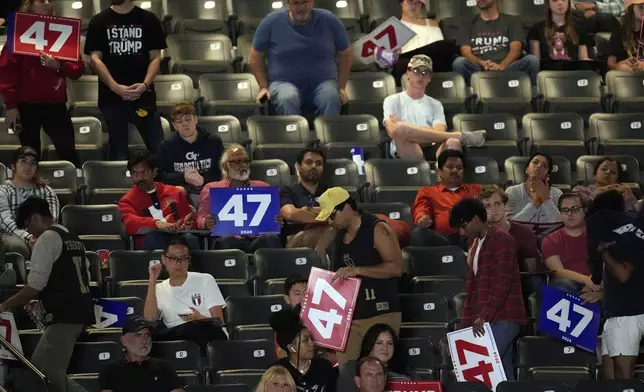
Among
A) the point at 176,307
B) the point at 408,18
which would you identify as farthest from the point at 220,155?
the point at 408,18

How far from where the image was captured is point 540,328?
10711 millimetres

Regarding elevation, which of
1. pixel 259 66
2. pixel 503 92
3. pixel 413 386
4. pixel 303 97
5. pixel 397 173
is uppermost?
pixel 259 66

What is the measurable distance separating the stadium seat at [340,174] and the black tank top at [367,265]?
204 cm

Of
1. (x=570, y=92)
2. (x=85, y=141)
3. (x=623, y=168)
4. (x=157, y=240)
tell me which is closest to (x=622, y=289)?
(x=623, y=168)

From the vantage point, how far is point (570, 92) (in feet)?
47.5

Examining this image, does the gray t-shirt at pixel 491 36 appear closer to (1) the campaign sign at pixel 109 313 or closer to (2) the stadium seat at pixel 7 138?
(2) the stadium seat at pixel 7 138

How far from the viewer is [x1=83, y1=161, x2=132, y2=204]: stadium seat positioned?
41.0 feet

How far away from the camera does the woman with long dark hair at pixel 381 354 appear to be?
9898 mm

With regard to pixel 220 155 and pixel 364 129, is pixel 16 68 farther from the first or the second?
pixel 364 129

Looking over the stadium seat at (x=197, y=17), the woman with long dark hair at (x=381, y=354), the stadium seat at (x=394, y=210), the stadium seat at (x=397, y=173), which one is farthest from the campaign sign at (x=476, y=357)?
the stadium seat at (x=197, y=17)

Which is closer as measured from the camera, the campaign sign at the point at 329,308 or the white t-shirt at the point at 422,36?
the campaign sign at the point at 329,308

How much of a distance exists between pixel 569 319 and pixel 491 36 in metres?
4.62

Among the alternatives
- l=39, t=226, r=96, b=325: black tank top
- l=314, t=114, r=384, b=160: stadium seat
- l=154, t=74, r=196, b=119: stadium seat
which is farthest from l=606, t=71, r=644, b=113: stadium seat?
l=39, t=226, r=96, b=325: black tank top

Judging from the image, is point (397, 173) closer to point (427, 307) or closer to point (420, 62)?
point (420, 62)
